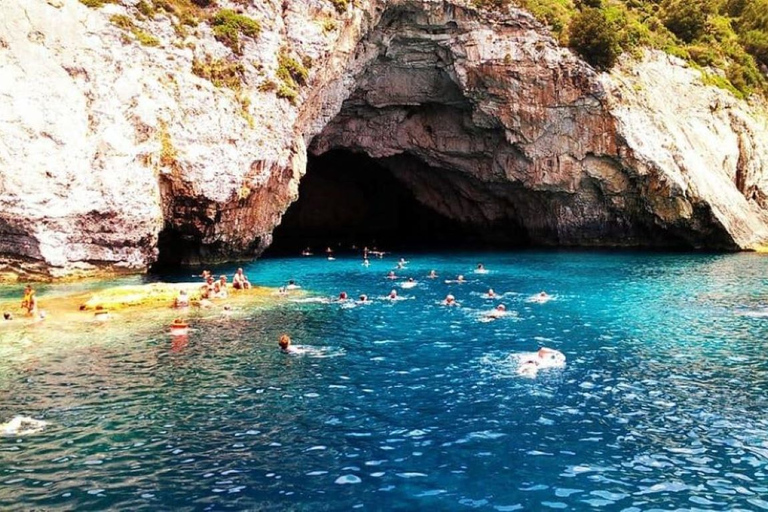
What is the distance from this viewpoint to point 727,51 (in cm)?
6581

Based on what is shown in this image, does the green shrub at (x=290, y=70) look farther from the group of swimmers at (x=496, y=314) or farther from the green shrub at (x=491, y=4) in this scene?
the green shrub at (x=491, y=4)

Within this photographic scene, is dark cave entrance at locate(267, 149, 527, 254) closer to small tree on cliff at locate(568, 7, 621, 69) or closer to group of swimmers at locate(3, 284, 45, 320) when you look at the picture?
small tree on cliff at locate(568, 7, 621, 69)

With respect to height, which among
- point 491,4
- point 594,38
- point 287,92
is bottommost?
point 287,92

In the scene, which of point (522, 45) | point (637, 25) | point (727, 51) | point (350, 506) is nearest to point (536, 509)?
point (350, 506)

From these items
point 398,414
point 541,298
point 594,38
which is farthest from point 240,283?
point 594,38

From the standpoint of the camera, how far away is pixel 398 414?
15367 mm

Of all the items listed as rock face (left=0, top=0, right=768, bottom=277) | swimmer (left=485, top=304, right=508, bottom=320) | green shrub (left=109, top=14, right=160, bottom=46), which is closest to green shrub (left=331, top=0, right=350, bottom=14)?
rock face (left=0, top=0, right=768, bottom=277)

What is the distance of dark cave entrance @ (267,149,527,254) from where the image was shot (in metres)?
72.7

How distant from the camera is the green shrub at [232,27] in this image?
43.0 m

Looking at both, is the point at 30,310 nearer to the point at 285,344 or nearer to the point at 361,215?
the point at 285,344

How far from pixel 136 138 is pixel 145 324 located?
49.8 ft

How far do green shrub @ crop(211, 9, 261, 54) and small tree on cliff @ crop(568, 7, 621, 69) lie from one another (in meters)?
26.1

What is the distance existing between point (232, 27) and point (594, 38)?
2862 centimetres

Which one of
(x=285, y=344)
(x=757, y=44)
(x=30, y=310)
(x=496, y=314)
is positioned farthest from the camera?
(x=757, y=44)
